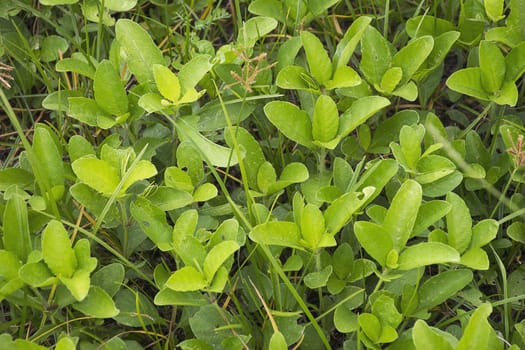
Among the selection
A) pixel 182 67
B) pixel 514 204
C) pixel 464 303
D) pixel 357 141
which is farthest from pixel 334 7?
pixel 464 303

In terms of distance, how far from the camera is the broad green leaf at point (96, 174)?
154 centimetres

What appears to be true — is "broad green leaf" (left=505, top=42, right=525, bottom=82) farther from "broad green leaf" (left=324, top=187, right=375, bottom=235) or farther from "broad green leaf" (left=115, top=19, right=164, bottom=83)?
"broad green leaf" (left=115, top=19, right=164, bottom=83)

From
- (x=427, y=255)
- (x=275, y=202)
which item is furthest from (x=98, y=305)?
(x=427, y=255)

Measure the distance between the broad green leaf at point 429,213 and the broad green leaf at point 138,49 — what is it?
70 cm

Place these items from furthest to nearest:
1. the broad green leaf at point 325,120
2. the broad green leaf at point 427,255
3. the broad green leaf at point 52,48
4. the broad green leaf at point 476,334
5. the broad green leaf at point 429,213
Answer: the broad green leaf at point 52,48
the broad green leaf at point 325,120
the broad green leaf at point 429,213
the broad green leaf at point 427,255
the broad green leaf at point 476,334

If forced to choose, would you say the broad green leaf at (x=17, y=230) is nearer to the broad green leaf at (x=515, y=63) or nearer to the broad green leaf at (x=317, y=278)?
the broad green leaf at (x=317, y=278)

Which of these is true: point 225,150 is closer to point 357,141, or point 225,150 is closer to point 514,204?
point 357,141

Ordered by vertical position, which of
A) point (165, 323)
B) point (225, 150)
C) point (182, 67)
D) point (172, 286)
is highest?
point (182, 67)

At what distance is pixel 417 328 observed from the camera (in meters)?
1.33

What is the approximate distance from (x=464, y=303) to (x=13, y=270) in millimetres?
980

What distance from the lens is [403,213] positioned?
1.48 metres

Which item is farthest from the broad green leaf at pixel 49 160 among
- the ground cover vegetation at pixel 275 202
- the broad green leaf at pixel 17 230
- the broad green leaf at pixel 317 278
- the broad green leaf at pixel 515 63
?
the broad green leaf at pixel 515 63

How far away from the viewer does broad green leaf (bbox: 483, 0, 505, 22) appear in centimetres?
187

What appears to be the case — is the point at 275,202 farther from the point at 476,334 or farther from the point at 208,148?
the point at 476,334
